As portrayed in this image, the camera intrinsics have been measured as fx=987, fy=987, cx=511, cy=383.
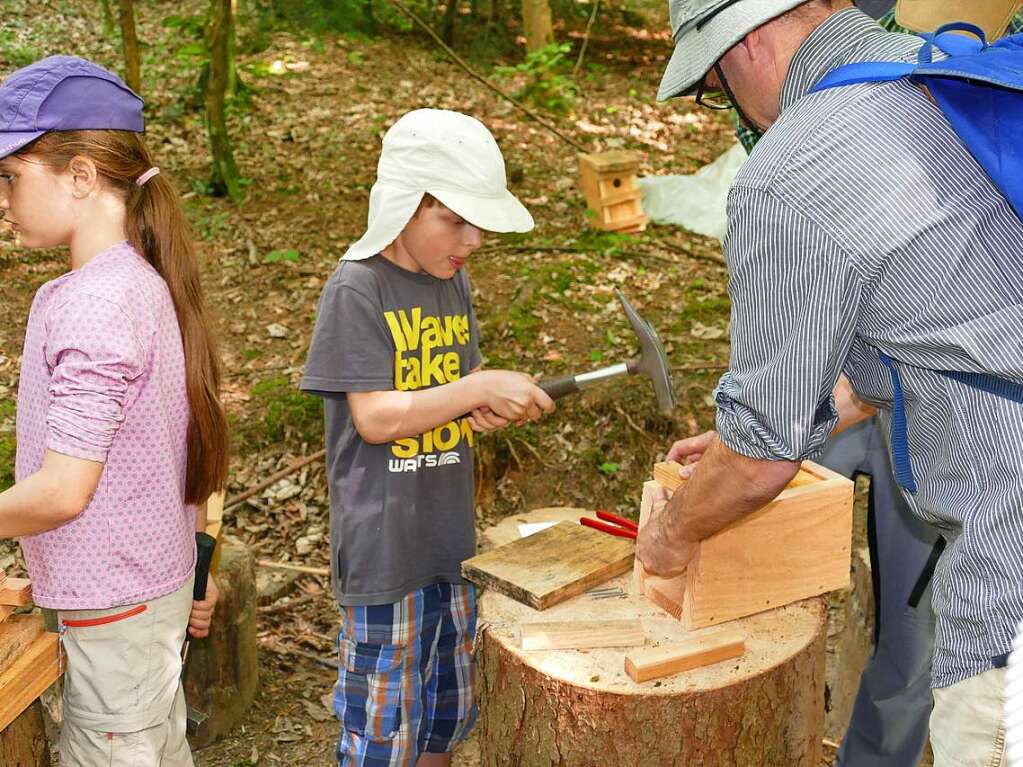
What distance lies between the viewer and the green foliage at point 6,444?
441 cm

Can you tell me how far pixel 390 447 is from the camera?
288cm

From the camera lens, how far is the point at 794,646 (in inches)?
98.1

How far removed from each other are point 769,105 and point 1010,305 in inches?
26.2

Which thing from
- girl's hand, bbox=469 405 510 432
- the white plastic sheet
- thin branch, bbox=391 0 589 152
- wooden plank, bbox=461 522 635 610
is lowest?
wooden plank, bbox=461 522 635 610

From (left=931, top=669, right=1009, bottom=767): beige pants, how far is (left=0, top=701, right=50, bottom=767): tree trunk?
201 centimetres

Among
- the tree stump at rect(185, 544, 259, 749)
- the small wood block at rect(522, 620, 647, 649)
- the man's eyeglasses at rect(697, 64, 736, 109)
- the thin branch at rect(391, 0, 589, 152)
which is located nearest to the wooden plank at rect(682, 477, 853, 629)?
the small wood block at rect(522, 620, 647, 649)

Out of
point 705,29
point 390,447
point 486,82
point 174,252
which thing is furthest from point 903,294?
point 486,82

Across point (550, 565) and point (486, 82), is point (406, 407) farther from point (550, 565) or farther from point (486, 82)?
point (486, 82)

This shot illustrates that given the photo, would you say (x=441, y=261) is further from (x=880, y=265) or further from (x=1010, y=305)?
(x=1010, y=305)

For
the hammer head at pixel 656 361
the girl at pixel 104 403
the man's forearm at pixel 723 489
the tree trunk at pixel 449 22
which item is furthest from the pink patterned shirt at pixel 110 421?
the tree trunk at pixel 449 22

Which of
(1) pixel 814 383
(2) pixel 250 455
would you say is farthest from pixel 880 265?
(2) pixel 250 455

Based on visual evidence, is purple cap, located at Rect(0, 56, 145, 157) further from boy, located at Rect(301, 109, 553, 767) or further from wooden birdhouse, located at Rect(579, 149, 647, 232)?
wooden birdhouse, located at Rect(579, 149, 647, 232)

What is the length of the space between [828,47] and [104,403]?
5.50 feet

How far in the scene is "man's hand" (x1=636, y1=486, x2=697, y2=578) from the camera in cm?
238
